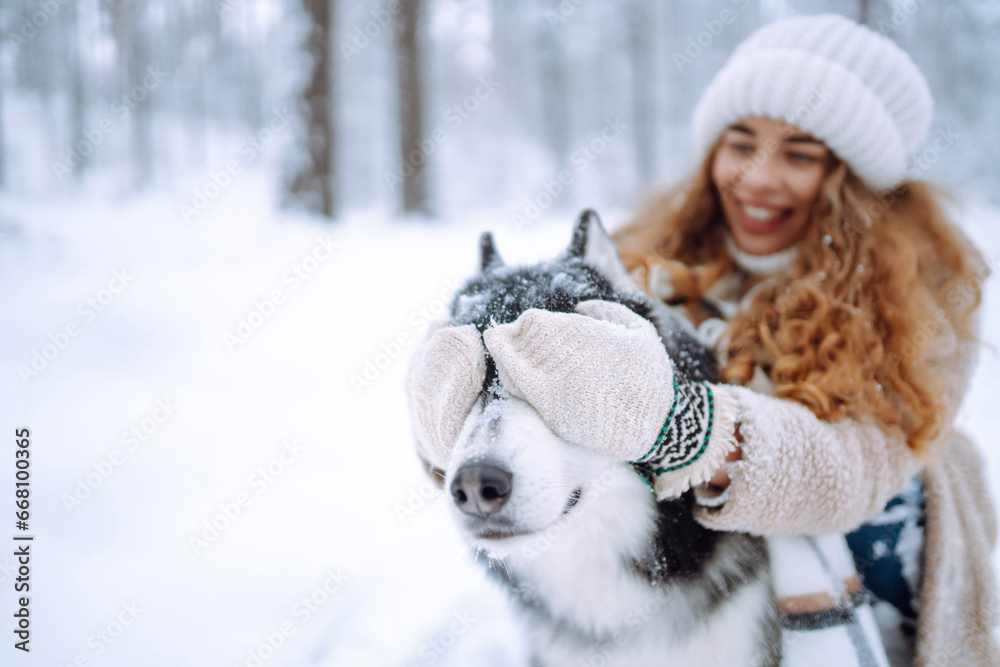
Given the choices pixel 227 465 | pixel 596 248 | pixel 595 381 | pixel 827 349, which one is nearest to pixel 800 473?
pixel 827 349

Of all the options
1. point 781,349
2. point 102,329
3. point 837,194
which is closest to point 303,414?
point 102,329

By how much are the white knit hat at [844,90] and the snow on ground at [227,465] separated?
519 mm

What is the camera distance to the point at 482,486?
1.12 metres

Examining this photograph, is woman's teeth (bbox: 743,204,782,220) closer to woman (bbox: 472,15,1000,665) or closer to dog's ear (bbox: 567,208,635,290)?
woman (bbox: 472,15,1000,665)

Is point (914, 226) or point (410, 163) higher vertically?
point (914, 226)

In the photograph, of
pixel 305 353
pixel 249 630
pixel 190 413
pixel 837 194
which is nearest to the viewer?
pixel 837 194

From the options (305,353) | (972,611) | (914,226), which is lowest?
(305,353)

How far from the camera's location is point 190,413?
348 centimetres

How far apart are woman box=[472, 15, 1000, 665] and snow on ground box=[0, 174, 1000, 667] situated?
55cm

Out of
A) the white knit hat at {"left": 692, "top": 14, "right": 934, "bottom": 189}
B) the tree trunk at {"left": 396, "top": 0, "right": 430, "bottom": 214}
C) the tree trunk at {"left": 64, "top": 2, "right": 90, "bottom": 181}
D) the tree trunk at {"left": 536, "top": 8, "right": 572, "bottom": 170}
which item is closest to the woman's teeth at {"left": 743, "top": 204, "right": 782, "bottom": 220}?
the white knit hat at {"left": 692, "top": 14, "right": 934, "bottom": 189}

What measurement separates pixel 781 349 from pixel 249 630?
2307 mm

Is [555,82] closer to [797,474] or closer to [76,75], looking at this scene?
[797,474]

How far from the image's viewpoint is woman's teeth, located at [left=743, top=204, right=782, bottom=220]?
2078mm

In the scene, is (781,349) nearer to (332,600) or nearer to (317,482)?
(332,600)
